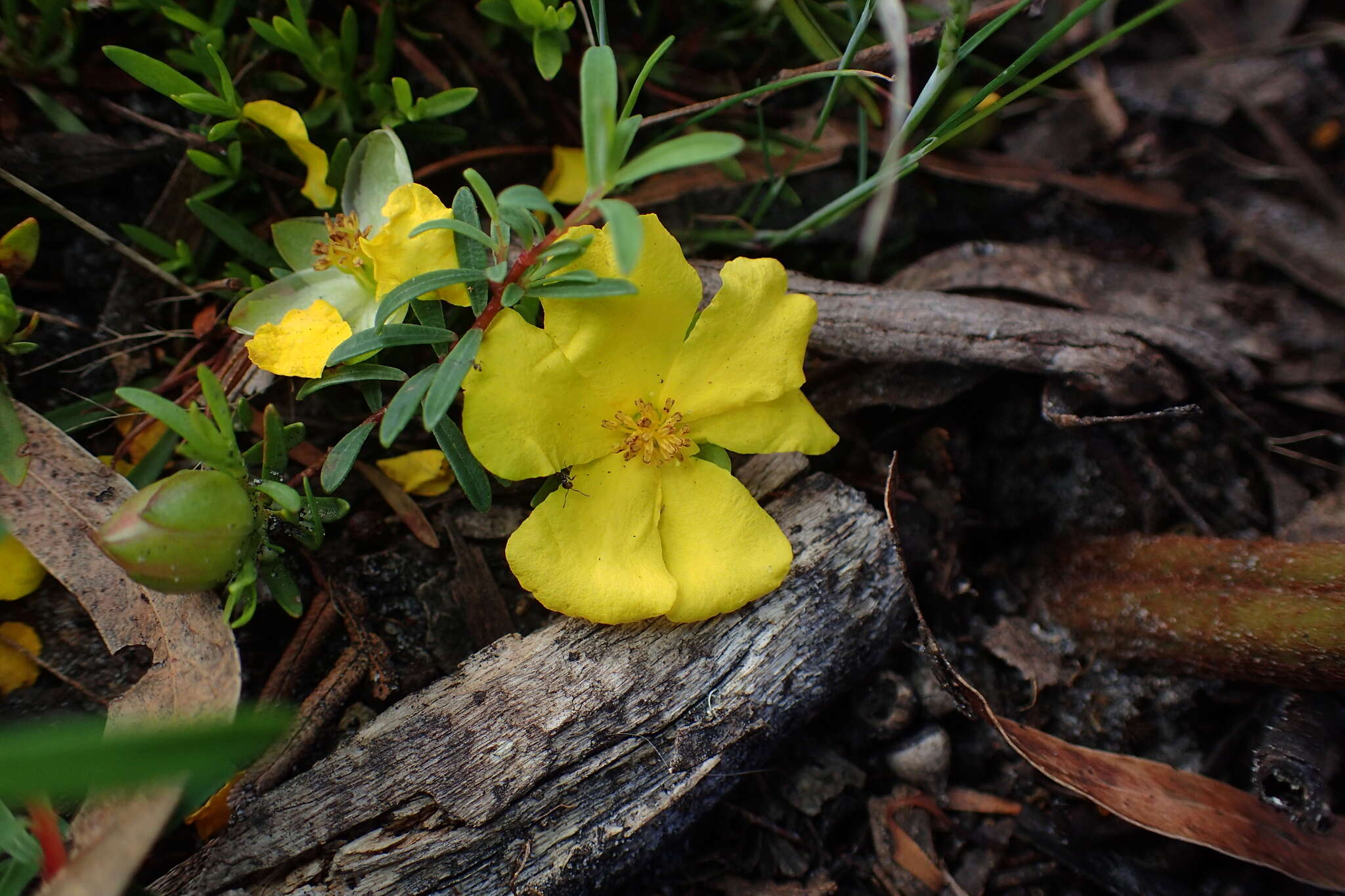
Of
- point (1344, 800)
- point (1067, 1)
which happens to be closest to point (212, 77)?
point (1067, 1)

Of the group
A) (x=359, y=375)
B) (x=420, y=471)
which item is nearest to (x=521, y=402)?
(x=359, y=375)

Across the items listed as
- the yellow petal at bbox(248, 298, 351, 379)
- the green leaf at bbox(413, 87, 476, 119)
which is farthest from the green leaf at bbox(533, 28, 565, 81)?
the yellow petal at bbox(248, 298, 351, 379)

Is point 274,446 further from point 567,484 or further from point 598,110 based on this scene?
point 598,110

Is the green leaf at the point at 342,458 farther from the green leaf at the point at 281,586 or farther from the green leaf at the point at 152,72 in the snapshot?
the green leaf at the point at 152,72

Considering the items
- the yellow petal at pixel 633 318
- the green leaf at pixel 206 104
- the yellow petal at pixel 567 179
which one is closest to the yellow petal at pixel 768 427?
the yellow petal at pixel 633 318

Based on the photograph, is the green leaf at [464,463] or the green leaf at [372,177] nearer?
the green leaf at [464,463]

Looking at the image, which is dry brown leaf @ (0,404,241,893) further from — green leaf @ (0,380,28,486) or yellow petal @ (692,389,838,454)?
yellow petal @ (692,389,838,454)
